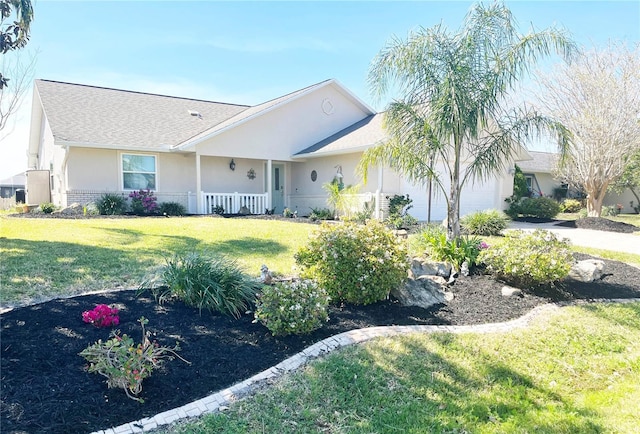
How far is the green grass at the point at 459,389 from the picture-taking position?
2.84 meters

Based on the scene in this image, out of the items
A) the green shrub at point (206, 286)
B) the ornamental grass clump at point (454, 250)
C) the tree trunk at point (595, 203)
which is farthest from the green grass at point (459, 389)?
the tree trunk at point (595, 203)

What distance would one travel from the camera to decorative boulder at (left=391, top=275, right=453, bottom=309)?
5215 millimetres

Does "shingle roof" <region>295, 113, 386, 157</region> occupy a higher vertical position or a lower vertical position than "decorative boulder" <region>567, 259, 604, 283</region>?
higher

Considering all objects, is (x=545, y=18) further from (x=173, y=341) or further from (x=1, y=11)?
(x=1, y=11)

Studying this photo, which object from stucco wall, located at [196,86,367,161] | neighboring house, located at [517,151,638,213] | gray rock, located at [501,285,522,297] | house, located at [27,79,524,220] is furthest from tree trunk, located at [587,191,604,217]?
gray rock, located at [501,285,522,297]

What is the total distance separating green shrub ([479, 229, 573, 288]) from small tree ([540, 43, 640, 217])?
38.2 ft

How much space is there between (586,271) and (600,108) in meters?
12.6

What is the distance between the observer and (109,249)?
7.64 metres

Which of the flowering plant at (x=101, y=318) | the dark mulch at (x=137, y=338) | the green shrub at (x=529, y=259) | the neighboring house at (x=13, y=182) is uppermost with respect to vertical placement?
the neighboring house at (x=13, y=182)

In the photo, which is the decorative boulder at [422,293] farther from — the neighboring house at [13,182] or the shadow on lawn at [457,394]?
the neighboring house at [13,182]

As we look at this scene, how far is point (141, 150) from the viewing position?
1522 cm

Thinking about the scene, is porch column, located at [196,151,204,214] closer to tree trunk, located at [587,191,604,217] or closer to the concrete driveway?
the concrete driveway

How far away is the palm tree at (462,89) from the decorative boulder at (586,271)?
6.42 feet

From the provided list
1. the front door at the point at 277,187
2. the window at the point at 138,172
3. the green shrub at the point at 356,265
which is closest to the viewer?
the green shrub at the point at 356,265
